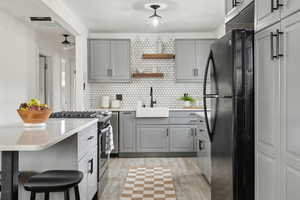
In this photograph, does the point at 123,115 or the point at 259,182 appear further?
the point at 123,115

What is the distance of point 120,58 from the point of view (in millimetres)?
6355

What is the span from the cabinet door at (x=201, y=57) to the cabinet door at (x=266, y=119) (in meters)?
4.15

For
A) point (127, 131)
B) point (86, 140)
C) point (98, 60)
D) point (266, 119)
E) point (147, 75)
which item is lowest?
point (127, 131)

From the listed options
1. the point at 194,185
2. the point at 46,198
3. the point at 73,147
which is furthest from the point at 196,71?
the point at 46,198

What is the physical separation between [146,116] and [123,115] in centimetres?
44

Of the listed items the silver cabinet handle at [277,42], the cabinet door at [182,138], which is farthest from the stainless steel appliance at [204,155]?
the silver cabinet handle at [277,42]

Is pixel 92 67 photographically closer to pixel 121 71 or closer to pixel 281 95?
pixel 121 71

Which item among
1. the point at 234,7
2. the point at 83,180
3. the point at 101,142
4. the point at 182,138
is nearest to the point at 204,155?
the point at 101,142

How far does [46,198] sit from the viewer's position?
2.36 m

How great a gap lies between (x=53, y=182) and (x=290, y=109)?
159 cm

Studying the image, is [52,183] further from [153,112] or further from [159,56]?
[159,56]

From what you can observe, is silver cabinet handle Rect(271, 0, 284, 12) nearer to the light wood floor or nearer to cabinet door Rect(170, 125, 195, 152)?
the light wood floor

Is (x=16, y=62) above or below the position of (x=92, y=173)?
above

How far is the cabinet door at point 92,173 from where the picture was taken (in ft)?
10.4
